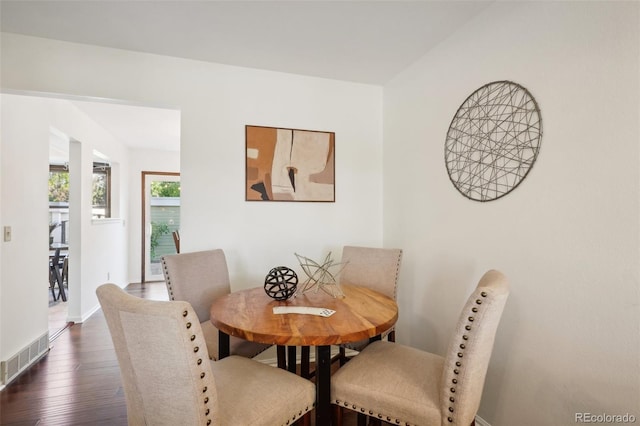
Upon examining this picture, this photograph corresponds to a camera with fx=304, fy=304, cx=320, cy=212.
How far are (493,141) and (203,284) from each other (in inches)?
79.7

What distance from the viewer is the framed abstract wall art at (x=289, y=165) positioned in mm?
2564

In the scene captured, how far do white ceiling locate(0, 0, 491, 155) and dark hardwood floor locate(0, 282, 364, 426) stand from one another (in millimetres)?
2467

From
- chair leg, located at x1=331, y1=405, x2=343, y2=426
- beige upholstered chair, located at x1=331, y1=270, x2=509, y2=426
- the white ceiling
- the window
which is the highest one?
the white ceiling

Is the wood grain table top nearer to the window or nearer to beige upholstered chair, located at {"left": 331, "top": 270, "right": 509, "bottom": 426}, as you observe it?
beige upholstered chair, located at {"left": 331, "top": 270, "right": 509, "bottom": 426}

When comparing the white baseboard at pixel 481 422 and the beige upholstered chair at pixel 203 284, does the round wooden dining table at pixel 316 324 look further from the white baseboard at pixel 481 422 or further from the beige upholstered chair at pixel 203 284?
the white baseboard at pixel 481 422

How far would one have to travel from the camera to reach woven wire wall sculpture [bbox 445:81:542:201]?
5.08 feet

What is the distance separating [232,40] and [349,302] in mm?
1928

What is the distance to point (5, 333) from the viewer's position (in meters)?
2.26

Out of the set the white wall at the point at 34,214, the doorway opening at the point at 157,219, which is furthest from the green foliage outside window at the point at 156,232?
the white wall at the point at 34,214

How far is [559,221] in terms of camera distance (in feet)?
4.60

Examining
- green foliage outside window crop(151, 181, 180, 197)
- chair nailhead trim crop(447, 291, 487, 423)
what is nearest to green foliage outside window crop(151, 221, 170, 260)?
green foliage outside window crop(151, 181, 180, 197)

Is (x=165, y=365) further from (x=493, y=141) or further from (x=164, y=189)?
(x=164, y=189)

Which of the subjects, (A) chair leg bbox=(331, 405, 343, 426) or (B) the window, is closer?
(A) chair leg bbox=(331, 405, 343, 426)

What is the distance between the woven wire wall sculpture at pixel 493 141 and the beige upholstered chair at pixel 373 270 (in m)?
0.67
